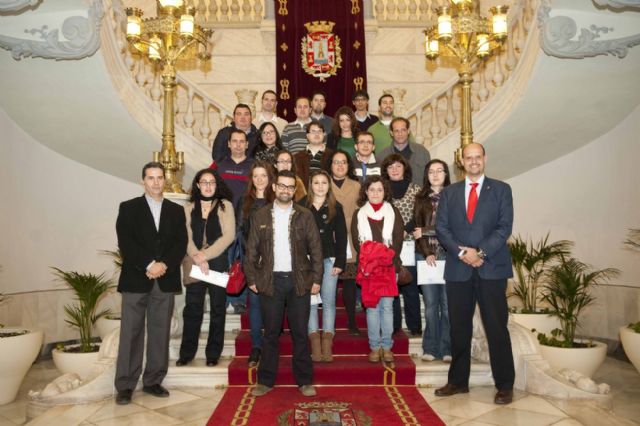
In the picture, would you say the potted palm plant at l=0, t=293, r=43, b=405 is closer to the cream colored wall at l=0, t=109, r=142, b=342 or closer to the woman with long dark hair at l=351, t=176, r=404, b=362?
the cream colored wall at l=0, t=109, r=142, b=342

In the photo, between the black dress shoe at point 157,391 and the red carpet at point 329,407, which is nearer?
the red carpet at point 329,407

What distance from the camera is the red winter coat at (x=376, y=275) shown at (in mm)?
4977

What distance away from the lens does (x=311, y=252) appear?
4.72 metres

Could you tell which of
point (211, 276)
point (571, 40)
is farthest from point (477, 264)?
point (571, 40)

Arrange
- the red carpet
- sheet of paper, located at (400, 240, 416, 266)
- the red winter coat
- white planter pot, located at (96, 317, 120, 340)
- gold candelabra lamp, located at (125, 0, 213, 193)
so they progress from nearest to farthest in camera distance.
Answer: the red carpet → the red winter coat → sheet of paper, located at (400, 240, 416, 266) → gold candelabra lamp, located at (125, 0, 213, 193) → white planter pot, located at (96, 317, 120, 340)

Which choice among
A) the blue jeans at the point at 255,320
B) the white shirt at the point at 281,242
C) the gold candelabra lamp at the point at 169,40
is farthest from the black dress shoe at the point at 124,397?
the gold candelabra lamp at the point at 169,40

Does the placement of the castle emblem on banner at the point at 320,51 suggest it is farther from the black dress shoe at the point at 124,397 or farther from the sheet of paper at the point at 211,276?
the black dress shoe at the point at 124,397

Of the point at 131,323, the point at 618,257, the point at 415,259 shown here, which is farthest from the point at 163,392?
the point at 618,257

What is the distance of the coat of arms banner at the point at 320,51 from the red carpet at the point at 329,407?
6.51 m

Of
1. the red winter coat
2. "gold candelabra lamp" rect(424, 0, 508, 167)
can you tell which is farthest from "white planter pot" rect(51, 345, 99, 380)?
"gold candelabra lamp" rect(424, 0, 508, 167)

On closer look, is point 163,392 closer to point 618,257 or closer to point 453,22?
point 453,22

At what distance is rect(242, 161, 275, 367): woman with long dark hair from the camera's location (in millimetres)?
5121

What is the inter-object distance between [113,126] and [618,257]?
6757mm

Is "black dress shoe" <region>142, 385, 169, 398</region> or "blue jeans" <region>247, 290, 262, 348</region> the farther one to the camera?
"blue jeans" <region>247, 290, 262, 348</region>
